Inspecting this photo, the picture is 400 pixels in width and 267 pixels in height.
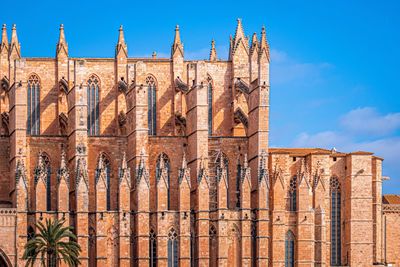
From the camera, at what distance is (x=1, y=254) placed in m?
97.8

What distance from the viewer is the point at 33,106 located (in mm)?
106750

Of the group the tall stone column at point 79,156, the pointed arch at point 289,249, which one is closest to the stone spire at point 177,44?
the tall stone column at point 79,156

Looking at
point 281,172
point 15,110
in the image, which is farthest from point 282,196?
point 15,110

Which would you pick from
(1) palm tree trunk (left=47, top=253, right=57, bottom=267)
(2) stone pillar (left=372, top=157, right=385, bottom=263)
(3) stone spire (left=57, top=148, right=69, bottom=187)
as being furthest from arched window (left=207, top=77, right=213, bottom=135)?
(1) palm tree trunk (left=47, top=253, right=57, bottom=267)

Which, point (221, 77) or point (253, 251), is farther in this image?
point (221, 77)

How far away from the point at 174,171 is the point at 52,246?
13.2m

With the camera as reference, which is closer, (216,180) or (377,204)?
(216,180)

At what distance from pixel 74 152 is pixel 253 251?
13492 millimetres

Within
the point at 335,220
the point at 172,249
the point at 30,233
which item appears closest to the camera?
the point at 30,233

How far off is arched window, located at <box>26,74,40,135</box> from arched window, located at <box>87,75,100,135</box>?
3531 mm

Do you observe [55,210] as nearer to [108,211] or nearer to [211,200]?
[108,211]

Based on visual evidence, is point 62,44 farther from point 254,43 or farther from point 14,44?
point 254,43

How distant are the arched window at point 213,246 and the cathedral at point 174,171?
0.29 feet

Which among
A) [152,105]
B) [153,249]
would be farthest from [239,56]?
[153,249]
